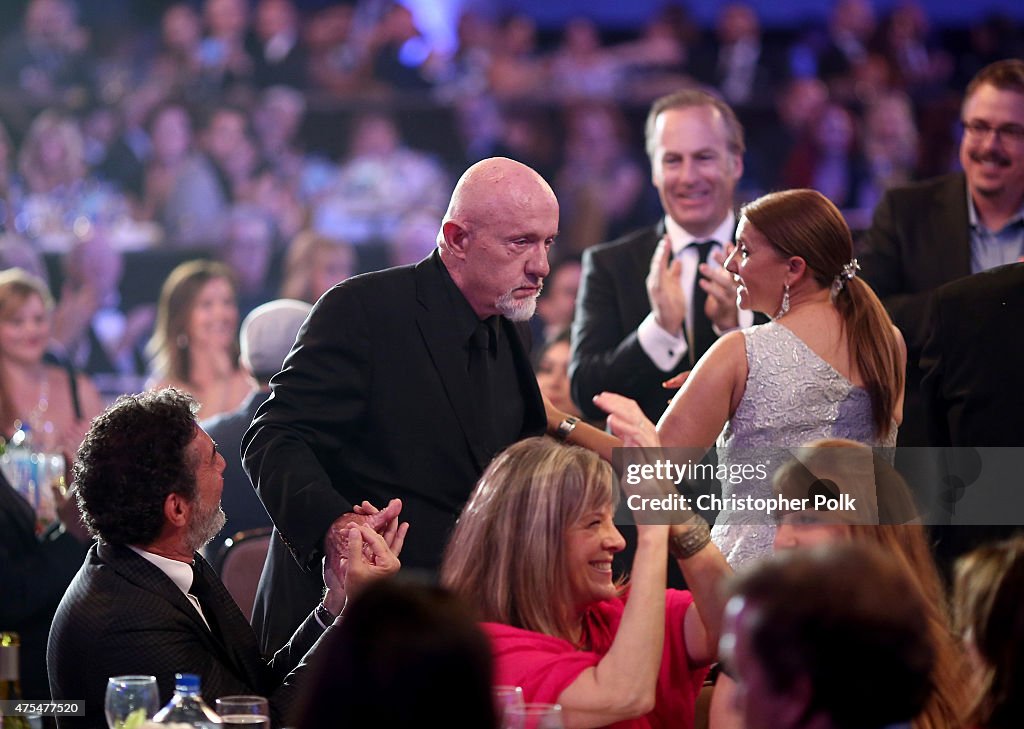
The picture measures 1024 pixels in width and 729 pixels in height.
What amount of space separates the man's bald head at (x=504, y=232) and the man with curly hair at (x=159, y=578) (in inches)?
24.5

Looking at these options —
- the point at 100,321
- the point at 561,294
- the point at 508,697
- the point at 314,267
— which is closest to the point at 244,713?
the point at 508,697

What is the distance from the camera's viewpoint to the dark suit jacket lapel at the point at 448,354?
292 centimetres

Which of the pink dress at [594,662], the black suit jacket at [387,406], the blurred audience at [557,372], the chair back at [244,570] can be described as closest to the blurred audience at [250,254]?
the blurred audience at [557,372]

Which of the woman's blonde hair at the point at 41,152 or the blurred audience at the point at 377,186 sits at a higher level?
the woman's blonde hair at the point at 41,152

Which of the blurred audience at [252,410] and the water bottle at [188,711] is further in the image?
the blurred audience at [252,410]

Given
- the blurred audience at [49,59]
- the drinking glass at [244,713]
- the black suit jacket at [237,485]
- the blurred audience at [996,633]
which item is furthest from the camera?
the blurred audience at [49,59]

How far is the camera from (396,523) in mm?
2564

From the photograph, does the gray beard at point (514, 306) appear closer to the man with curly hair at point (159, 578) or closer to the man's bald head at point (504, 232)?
→ the man's bald head at point (504, 232)

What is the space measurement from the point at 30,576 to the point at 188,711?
1.56 m

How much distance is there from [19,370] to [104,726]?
3.70 m

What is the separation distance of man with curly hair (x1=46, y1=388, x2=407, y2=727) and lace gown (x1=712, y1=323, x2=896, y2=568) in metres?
0.80

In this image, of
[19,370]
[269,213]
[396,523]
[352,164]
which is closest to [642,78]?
[352,164]

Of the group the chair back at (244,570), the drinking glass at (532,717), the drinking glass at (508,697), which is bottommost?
the drinking glass at (532,717)

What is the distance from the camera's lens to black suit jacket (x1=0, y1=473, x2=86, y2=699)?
11.1 feet
